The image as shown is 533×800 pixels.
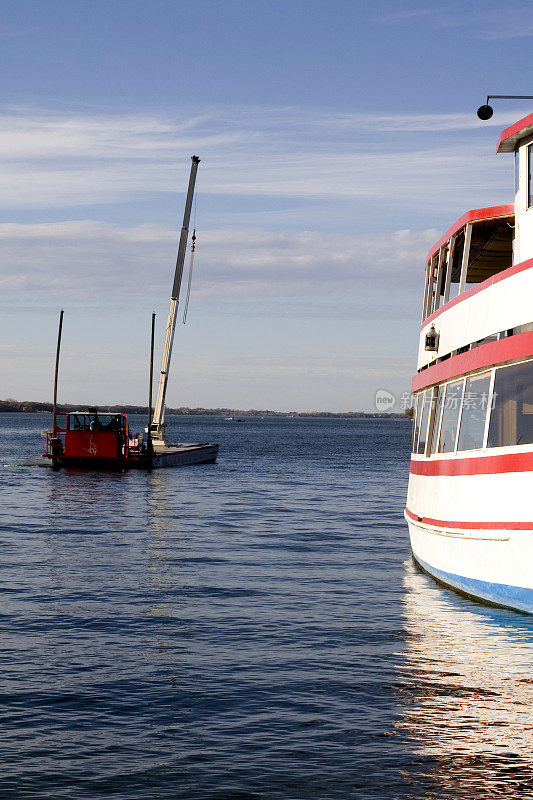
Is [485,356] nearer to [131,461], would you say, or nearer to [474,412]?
[474,412]

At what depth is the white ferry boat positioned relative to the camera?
13.5 metres

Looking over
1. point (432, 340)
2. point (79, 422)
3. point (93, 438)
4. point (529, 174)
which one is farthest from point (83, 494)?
point (529, 174)

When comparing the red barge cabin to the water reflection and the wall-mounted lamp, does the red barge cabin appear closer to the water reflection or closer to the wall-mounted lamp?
the water reflection

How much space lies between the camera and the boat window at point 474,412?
14922 mm

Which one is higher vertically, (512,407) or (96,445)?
(512,407)

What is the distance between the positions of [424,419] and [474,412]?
4.65 metres

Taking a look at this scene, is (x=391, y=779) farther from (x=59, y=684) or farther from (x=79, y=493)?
(x=79, y=493)

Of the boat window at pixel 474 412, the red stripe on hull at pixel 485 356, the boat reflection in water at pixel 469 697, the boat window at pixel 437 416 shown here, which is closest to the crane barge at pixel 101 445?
the boat window at pixel 437 416

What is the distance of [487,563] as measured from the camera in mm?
14484

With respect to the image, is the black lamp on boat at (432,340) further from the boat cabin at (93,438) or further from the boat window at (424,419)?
the boat cabin at (93,438)

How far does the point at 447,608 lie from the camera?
16359 mm

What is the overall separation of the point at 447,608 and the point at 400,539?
1132cm

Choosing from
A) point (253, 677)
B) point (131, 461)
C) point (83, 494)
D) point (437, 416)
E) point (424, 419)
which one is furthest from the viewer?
point (131, 461)

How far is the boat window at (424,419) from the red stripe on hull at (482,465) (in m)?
1.56
